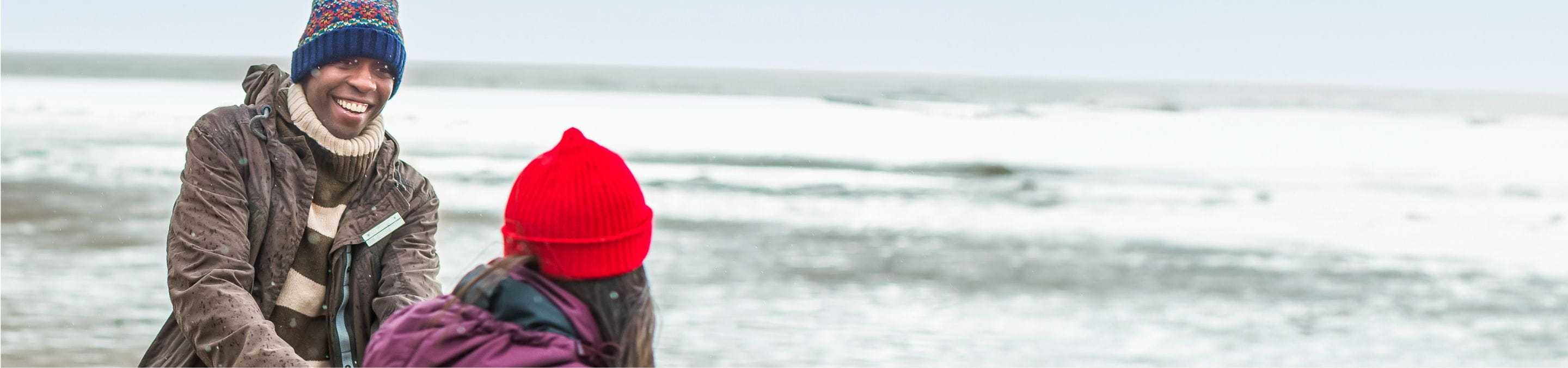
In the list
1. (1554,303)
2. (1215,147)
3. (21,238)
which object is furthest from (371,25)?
(1215,147)

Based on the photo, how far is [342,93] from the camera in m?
2.15

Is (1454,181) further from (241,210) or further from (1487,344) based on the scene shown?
(241,210)

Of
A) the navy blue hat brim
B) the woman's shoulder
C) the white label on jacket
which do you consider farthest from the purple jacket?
the navy blue hat brim

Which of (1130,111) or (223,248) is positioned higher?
(223,248)

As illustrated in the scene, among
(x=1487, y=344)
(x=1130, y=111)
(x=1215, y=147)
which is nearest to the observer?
(x=1487, y=344)

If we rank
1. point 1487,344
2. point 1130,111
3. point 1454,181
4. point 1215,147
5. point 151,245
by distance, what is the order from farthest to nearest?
point 1130,111, point 1215,147, point 1454,181, point 151,245, point 1487,344

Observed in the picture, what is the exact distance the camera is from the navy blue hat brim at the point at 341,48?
6.99ft

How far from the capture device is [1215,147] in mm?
26438

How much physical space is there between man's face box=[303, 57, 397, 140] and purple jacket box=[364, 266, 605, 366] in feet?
2.65

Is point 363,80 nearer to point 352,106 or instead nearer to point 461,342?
point 352,106

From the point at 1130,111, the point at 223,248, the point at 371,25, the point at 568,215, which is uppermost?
the point at 371,25

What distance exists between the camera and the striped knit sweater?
2121 mm

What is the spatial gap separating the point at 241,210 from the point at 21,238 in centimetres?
848

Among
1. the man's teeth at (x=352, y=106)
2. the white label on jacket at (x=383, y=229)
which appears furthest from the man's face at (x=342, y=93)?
the white label on jacket at (x=383, y=229)
